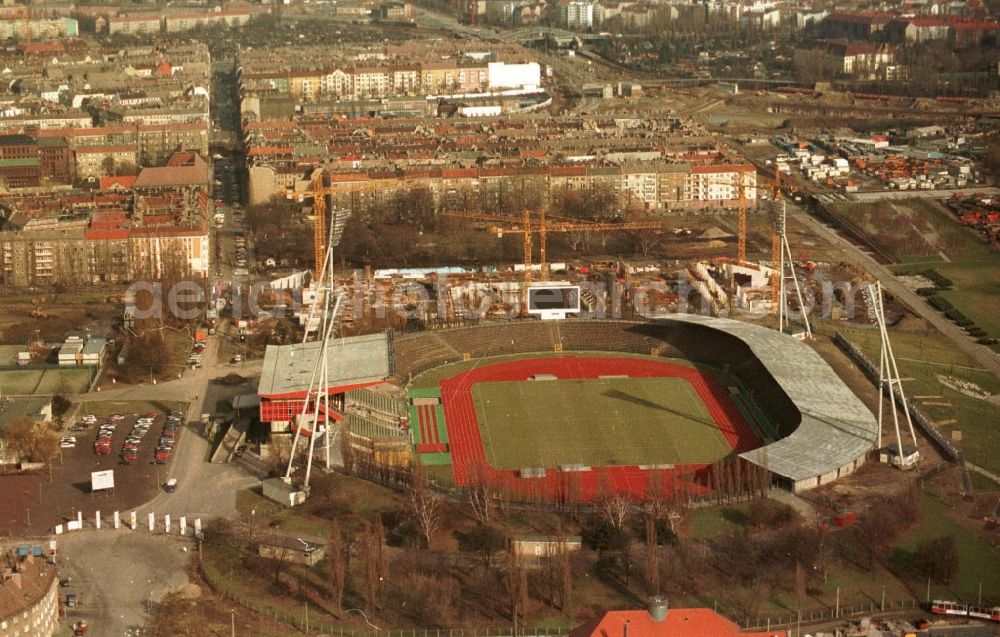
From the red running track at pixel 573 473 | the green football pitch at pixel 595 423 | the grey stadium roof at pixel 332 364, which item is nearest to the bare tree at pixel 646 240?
the red running track at pixel 573 473

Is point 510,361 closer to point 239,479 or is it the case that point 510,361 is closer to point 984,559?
point 239,479

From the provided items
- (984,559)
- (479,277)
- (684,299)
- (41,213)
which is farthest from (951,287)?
(41,213)

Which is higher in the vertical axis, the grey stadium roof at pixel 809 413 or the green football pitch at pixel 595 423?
the grey stadium roof at pixel 809 413

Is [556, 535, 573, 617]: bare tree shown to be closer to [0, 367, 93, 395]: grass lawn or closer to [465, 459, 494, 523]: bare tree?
[465, 459, 494, 523]: bare tree

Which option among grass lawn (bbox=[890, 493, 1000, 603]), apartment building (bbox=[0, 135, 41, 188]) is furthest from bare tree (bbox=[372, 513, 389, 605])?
A: apartment building (bbox=[0, 135, 41, 188])

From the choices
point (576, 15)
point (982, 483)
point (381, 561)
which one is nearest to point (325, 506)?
point (381, 561)

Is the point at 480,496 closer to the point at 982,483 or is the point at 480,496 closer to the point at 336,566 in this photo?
the point at 336,566

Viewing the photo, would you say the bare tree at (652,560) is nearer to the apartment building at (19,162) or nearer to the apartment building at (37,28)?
the apartment building at (19,162)
